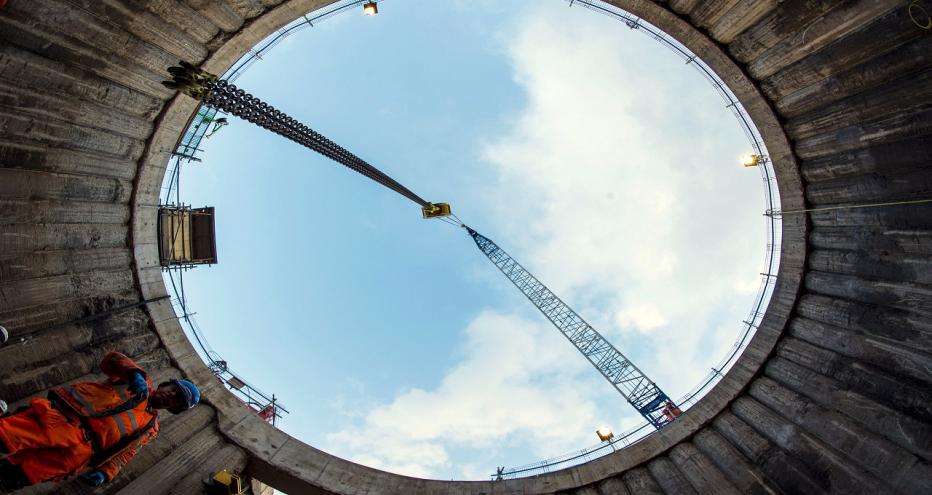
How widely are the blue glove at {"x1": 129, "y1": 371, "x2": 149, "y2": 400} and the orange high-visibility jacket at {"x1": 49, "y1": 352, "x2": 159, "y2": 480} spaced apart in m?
0.09

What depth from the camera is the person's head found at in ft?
20.5

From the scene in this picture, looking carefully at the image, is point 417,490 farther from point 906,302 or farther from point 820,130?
point 820,130

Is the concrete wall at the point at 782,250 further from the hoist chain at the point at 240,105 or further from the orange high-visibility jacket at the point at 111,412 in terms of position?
the orange high-visibility jacket at the point at 111,412

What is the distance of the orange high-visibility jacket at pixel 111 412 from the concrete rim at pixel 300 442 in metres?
5.93

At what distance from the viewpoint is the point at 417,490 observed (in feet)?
39.5

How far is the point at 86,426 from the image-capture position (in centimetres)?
564

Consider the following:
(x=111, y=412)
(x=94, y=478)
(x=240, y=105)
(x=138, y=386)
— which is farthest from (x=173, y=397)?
(x=240, y=105)

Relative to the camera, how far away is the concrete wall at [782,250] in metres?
9.43

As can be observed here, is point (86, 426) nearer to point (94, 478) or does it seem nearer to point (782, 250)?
point (94, 478)

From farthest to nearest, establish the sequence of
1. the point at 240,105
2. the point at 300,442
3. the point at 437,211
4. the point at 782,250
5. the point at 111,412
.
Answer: the point at 437,211 < the point at 782,250 < the point at 300,442 < the point at 240,105 < the point at 111,412

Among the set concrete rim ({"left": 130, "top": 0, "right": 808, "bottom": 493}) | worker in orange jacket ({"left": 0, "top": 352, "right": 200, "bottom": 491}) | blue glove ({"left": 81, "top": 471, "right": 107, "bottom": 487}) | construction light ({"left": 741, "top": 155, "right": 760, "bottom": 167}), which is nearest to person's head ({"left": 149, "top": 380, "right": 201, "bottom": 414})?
worker in orange jacket ({"left": 0, "top": 352, "right": 200, "bottom": 491})

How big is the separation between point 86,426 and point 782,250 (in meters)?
16.0

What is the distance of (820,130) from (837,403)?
683 centimetres

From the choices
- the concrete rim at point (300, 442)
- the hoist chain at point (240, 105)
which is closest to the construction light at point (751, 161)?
the concrete rim at point (300, 442)
